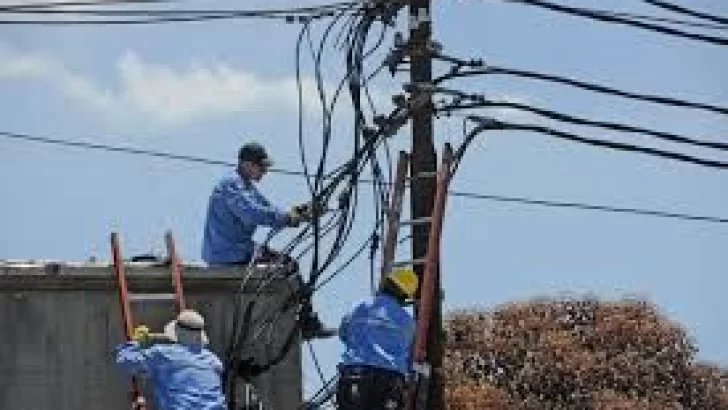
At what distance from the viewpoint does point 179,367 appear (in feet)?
39.1

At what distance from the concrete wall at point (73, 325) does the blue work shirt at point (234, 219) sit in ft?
0.83

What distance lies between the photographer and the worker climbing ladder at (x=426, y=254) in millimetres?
12625

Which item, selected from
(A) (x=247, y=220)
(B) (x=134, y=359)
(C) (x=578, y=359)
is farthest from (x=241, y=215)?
(C) (x=578, y=359)

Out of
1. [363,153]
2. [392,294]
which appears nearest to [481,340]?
[363,153]

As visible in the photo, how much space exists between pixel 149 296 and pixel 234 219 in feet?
3.43

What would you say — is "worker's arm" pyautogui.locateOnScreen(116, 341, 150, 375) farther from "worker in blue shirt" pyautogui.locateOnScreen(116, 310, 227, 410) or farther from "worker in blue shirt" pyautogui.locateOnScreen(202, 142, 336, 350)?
"worker in blue shirt" pyautogui.locateOnScreen(202, 142, 336, 350)

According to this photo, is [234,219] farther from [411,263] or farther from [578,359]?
[578,359]

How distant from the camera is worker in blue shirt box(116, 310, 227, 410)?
39.1 ft

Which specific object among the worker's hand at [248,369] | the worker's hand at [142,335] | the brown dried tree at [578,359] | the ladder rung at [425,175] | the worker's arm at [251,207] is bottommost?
the brown dried tree at [578,359]

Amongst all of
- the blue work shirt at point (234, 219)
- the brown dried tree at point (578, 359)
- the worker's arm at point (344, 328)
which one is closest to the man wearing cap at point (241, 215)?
the blue work shirt at point (234, 219)

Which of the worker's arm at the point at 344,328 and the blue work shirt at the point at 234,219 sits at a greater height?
the blue work shirt at the point at 234,219

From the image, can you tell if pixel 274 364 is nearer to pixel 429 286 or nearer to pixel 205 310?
pixel 205 310

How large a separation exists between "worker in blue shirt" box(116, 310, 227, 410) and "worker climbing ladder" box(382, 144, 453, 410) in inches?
62.3

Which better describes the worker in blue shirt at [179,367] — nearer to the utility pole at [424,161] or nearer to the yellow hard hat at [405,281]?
the yellow hard hat at [405,281]
